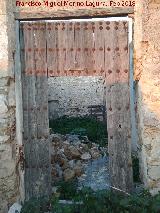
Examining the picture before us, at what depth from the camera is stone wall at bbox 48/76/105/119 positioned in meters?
14.5

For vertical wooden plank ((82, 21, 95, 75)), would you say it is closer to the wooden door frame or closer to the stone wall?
the wooden door frame

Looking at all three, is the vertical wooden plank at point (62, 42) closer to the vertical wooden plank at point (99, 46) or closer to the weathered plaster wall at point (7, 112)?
the vertical wooden plank at point (99, 46)

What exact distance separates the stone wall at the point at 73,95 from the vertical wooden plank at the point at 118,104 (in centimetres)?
952

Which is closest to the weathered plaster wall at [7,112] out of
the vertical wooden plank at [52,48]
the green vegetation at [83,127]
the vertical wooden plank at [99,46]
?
the vertical wooden plank at [52,48]

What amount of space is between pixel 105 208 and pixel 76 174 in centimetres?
282

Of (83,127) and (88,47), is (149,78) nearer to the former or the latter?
(88,47)

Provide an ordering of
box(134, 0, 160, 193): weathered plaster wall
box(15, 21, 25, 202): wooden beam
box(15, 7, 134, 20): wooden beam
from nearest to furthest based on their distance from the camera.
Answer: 1. box(134, 0, 160, 193): weathered plaster wall
2. box(15, 7, 134, 20): wooden beam
3. box(15, 21, 25, 202): wooden beam

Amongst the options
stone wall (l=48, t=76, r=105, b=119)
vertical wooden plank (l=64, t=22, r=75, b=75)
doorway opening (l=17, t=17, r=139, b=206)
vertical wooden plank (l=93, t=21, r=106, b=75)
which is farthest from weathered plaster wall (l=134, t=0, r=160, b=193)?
stone wall (l=48, t=76, r=105, b=119)

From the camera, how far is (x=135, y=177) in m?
5.73

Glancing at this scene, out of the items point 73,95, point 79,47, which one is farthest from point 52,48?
point 73,95

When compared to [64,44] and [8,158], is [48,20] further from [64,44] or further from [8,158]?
[8,158]

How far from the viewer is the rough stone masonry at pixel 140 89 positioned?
14.4 ft

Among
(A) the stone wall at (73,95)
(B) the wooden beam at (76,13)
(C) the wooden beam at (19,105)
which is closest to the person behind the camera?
(B) the wooden beam at (76,13)

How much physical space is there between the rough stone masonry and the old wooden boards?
10.4 inches
